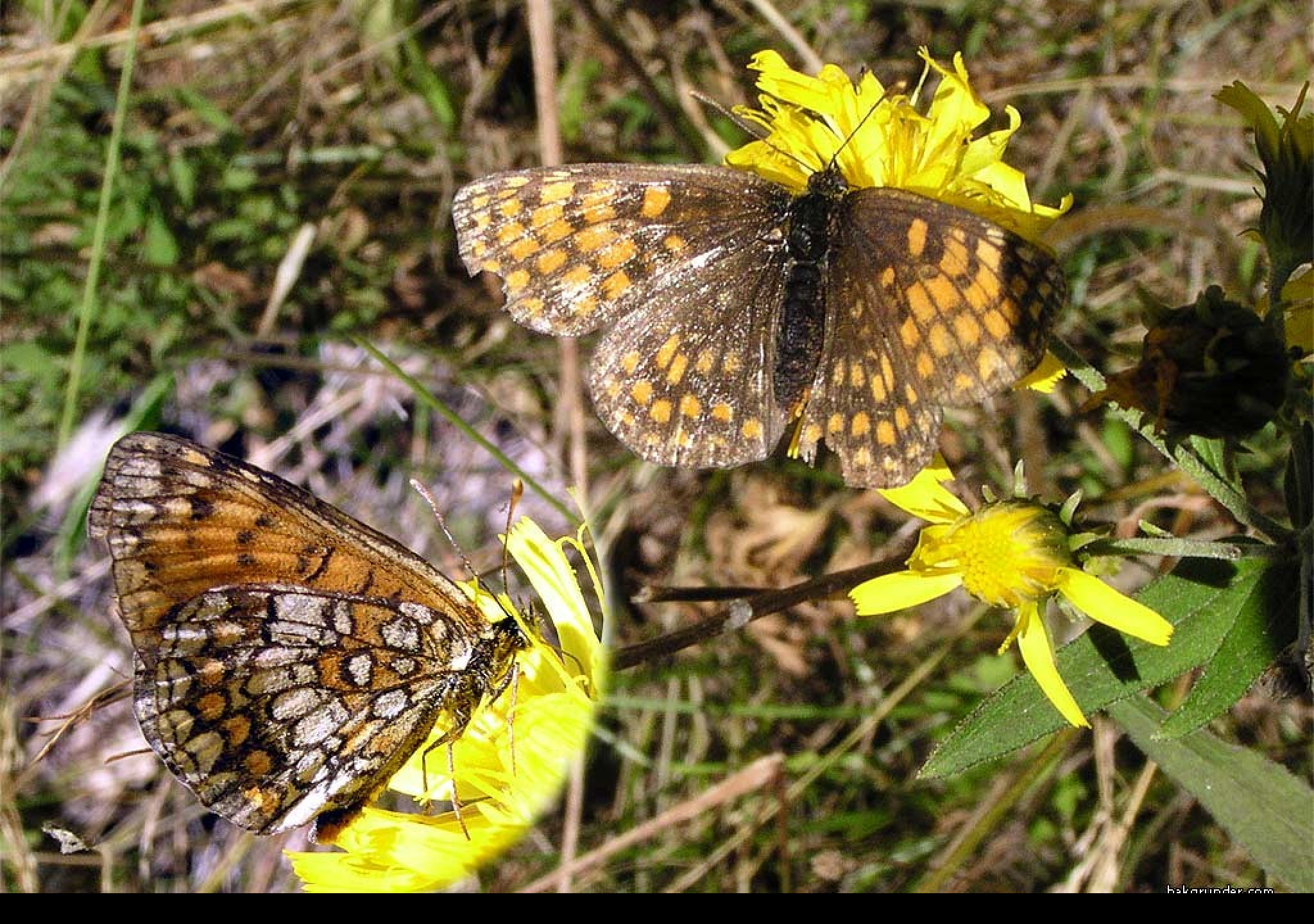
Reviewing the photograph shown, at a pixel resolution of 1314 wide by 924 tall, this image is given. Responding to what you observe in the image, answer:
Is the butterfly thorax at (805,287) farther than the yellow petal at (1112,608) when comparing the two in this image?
Yes

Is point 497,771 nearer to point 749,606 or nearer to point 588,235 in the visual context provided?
point 749,606

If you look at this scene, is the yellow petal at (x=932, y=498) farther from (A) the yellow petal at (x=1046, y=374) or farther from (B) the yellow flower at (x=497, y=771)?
(B) the yellow flower at (x=497, y=771)

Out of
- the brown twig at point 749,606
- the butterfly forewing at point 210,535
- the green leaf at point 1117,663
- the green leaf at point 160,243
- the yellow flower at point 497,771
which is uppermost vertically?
the green leaf at point 160,243

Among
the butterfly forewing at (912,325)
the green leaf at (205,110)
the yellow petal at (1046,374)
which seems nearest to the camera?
the butterfly forewing at (912,325)

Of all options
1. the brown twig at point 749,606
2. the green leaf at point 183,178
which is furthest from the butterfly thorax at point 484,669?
the green leaf at point 183,178

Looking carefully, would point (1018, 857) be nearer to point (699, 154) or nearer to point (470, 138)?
point (699, 154)

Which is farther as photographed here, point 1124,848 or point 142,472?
point 1124,848

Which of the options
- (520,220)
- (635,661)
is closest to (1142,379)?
(635,661)
